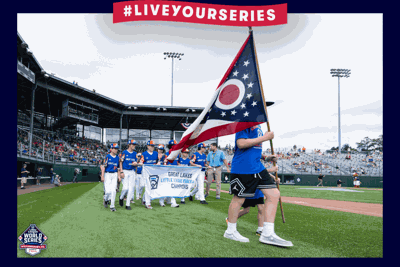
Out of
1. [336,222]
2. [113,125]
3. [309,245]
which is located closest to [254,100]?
[309,245]

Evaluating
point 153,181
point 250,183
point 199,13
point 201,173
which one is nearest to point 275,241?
point 250,183

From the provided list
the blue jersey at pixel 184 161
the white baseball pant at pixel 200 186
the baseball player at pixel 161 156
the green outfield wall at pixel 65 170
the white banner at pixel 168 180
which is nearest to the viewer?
A: the white banner at pixel 168 180

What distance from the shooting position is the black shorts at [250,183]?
12.6ft

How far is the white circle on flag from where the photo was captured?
4203 mm

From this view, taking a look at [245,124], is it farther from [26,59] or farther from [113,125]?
[113,125]

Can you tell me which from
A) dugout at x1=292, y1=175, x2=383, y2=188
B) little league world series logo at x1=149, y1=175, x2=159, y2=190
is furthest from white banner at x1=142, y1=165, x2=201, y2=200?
dugout at x1=292, y1=175, x2=383, y2=188

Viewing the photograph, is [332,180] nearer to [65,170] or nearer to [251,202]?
[251,202]

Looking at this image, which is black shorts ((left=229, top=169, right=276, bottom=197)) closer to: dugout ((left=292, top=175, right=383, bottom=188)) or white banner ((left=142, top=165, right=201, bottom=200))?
white banner ((left=142, top=165, right=201, bottom=200))

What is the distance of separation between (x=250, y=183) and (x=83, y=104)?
33.7 m

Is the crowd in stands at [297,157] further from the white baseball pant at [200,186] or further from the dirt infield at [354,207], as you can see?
the white baseball pant at [200,186]

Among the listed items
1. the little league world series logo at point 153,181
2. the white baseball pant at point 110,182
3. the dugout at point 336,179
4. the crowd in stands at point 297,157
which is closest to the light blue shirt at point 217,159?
the little league world series logo at point 153,181

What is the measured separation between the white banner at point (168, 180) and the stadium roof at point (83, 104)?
17282mm

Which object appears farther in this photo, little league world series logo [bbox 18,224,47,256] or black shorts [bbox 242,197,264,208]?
black shorts [bbox 242,197,264,208]

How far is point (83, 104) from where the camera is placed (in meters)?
33.2
